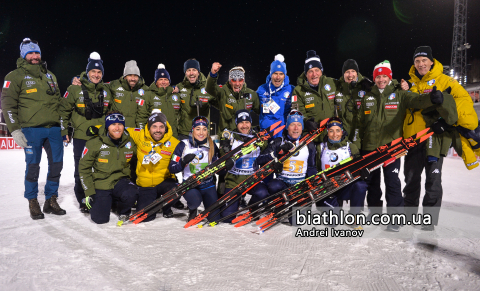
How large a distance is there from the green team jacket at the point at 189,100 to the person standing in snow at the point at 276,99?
3.13 feet

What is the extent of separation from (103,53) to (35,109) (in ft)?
127

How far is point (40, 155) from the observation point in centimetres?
402

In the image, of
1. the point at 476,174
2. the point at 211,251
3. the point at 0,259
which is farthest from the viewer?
the point at 476,174

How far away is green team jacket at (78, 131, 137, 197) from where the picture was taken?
3.72 m

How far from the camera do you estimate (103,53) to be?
37.6m

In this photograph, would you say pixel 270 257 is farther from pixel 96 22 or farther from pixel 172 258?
pixel 96 22

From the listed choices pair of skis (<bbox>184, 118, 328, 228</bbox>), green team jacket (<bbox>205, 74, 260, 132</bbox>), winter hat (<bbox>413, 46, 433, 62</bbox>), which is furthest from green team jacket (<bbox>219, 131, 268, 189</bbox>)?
winter hat (<bbox>413, 46, 433, 62</bbox>)

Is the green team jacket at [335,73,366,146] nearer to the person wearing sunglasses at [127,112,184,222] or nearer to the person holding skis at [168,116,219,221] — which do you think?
the person holding skis at [168,116,219,221]

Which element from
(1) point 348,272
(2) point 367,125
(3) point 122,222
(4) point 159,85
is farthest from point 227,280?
(4) point 159,85

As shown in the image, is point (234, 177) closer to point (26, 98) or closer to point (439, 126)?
point (439, 126)

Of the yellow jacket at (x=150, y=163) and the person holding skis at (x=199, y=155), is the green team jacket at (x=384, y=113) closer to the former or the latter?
the person holding skis at (x=199, y=155)

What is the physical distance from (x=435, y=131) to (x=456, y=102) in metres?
0.41

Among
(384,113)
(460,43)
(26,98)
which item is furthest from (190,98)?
(460,43)

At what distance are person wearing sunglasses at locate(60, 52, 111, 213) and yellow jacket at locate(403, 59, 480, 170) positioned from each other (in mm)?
4227
